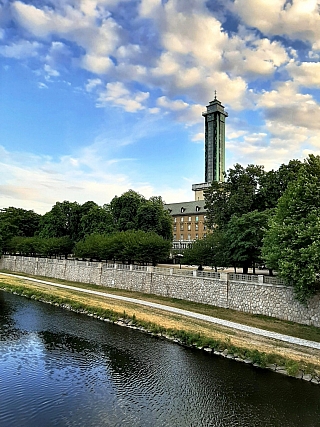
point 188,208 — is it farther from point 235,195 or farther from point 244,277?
point 244,277

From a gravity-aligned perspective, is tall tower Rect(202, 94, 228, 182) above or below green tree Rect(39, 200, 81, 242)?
above

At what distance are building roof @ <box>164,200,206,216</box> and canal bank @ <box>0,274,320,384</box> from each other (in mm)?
53458

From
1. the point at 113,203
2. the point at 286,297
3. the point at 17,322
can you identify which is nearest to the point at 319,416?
the point at 286,297

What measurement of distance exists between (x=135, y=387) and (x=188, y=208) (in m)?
76.3

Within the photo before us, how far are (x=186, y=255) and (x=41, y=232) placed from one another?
38.2 meters

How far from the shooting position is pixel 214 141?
116 meters

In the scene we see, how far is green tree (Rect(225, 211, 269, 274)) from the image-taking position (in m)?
32.2

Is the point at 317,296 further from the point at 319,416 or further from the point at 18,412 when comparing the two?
the point at 18,412

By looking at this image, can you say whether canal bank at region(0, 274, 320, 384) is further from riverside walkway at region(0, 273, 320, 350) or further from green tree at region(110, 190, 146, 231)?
green tree at region(110, 190, 146, 231)

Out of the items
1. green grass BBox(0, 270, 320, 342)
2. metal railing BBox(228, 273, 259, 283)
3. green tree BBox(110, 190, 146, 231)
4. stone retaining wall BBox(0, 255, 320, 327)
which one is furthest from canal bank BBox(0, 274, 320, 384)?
green tree BBox(110, 190, 146, 231)

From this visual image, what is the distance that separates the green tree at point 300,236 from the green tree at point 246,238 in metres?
6.77

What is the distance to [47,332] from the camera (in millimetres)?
24016

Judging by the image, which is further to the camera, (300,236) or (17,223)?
(17,223)

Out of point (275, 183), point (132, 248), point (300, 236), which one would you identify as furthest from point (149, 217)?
point (300, 236)
